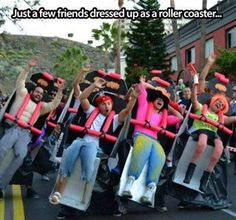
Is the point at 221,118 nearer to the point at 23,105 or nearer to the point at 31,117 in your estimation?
the point at 31,117

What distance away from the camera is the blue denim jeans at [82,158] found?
6895 mm

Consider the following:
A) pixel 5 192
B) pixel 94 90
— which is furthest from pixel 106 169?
pixel 5 192

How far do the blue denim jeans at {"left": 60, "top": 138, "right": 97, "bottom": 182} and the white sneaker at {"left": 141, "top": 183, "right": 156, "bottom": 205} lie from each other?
2.37ft

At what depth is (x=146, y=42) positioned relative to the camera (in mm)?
45625

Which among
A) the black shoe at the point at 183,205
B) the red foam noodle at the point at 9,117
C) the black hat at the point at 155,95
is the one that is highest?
the black hat at the point at 155,95

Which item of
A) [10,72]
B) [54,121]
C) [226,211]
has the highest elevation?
[10,72]

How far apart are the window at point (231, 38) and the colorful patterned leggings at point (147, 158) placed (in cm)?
2568

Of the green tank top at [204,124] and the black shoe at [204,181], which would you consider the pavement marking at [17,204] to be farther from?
the green tank top at [204,124]

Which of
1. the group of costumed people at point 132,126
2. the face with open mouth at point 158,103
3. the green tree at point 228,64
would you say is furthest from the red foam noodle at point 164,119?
the green tree at point 228,64

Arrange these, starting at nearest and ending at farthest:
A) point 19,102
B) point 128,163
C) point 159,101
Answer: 1. point 128,163
2. point 159,101
3. point 19,102

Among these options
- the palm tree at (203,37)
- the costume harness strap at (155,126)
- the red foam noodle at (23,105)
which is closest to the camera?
the costume harness strap at (155,126)

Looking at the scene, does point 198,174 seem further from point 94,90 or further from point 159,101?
point 94,90

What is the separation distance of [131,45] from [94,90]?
130 feet

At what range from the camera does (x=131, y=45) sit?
46.8 metres
